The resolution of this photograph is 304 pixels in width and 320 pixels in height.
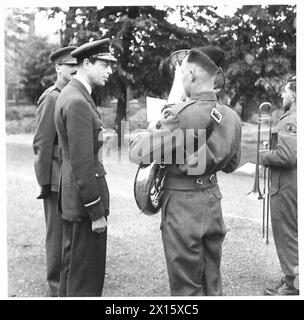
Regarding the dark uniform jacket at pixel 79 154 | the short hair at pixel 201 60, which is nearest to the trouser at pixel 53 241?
the dark uniform jacket at pixel 79 154

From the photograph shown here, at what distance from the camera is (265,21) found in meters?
6.31

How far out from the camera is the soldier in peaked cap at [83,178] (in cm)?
334

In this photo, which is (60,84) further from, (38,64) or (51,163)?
(38,64)

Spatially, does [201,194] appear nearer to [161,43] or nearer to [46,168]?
[46,168]

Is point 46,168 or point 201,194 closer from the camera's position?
point 201,194

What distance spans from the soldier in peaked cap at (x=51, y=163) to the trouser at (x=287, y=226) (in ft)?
6.80

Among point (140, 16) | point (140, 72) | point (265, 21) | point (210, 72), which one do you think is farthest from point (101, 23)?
point (210, 72)

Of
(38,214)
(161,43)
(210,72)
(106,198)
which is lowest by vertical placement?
(38,214)

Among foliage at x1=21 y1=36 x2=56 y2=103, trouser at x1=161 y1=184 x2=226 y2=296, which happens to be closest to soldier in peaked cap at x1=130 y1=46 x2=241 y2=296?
trouser at x1=161 y1=184 x2=226 y2=296

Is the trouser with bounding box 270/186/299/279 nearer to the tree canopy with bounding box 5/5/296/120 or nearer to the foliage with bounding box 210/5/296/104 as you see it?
the tree canopy with bounding box 5/5/296/120

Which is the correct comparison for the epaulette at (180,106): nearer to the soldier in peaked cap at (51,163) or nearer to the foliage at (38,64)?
the soldier in peaked cap at (51,163)

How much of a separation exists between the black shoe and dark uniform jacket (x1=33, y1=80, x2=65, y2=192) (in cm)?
217

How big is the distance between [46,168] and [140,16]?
2.70 metres

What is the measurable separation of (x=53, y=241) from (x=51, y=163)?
74 centimetres
